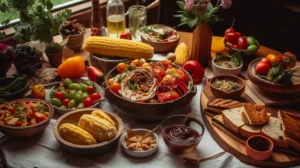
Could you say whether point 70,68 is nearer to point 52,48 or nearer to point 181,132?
point 52,48

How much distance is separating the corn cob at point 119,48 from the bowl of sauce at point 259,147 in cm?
90

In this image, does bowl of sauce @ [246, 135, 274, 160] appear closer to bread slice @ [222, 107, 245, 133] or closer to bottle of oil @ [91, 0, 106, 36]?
bread slice @ [222, 107, 245, 133]

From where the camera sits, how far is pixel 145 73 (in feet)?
6.39

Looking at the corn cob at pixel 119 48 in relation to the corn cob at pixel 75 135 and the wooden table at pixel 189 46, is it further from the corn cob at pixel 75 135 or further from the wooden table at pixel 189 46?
the corn cob at pixel 75 135

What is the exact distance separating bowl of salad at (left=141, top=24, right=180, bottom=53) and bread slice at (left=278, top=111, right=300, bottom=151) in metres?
1.01

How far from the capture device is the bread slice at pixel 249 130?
1648 mm

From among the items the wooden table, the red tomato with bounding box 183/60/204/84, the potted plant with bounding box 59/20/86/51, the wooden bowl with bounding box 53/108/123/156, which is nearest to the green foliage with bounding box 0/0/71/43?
the potted plant with bounding box 59/20/86/51

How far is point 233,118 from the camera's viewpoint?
68.0 inches

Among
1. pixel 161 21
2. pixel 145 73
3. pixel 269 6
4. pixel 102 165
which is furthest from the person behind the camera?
pixel 161 21

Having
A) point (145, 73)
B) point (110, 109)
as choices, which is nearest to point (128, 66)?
point (145, 73)

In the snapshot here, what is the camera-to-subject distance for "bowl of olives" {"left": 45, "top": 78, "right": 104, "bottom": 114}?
188 centimetres

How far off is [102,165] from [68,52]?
1011 millimetres

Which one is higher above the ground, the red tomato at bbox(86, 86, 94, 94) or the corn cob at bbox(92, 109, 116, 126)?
the corn cob at bbox(92, 109, 116, 126)

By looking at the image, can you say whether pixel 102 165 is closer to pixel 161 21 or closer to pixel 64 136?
pixel 64 136
